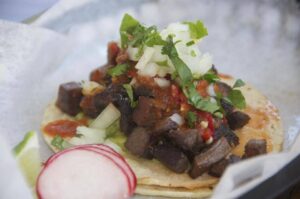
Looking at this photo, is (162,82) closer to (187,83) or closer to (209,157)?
(187,83)

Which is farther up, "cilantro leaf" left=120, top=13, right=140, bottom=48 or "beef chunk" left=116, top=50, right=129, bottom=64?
"cilantro leaf" left=120, top=13, right=140, bottom=48

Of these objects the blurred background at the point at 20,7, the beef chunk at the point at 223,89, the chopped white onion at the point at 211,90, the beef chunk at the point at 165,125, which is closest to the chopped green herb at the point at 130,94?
the beef chunk at the point at 165,125

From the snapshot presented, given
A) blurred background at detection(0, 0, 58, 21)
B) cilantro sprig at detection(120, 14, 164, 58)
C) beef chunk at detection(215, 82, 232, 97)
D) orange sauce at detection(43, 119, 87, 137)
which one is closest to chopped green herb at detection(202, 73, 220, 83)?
beef chunk at detection(215, 82, 232, 97)

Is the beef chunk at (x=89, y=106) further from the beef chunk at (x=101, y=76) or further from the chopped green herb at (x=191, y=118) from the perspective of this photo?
the chopped green herb at (x=191, y=118)

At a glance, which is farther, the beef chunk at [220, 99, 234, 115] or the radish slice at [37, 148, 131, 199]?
the beef chunk at [220, 99, 234, 115]

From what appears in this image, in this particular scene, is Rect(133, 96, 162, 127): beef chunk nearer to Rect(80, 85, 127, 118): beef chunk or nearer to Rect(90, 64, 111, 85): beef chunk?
Rect(80, 85, 127, 118): beef chunk

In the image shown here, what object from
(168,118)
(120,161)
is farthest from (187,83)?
(120,161)
